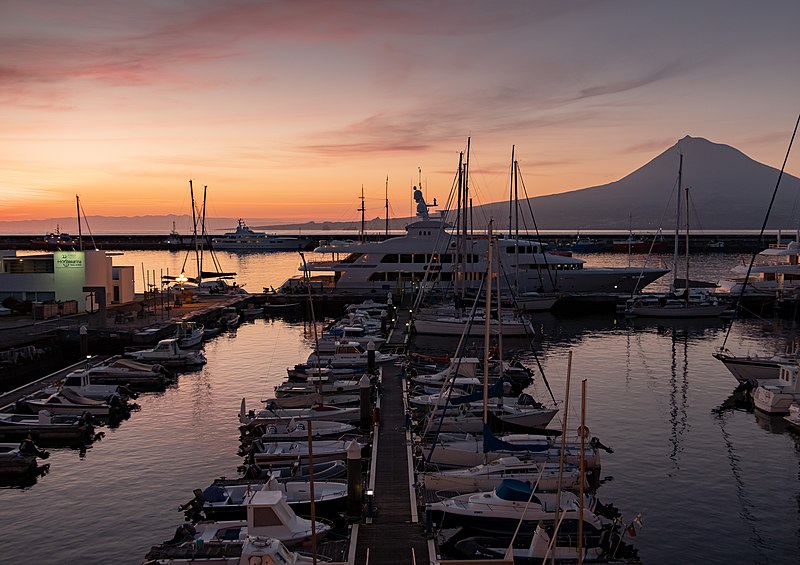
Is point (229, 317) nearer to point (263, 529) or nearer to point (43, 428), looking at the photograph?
point (43, 428)

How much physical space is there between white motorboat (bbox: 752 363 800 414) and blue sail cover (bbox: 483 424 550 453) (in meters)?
13.3

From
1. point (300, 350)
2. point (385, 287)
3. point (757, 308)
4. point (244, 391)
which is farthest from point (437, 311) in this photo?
point (757, 308)

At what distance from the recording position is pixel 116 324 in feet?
153

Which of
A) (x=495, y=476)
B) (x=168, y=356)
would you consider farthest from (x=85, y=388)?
(x=495, y=476)

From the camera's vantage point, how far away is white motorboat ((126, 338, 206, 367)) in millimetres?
39156

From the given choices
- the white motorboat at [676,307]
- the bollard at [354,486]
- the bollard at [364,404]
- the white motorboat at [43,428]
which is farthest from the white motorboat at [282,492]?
the white motorboat at [676,307]

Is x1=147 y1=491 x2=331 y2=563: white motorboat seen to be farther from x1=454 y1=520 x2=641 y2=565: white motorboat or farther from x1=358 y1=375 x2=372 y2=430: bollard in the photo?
x1=358 y1=375 x2=372 y2=430: bollard

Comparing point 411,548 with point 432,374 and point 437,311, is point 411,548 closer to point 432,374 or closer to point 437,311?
point 432,374

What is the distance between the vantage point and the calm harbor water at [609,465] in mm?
18922

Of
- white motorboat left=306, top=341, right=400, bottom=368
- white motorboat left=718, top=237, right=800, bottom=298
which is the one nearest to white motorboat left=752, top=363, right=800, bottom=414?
white motorboat left=306, top=341, right=400, bottom=368

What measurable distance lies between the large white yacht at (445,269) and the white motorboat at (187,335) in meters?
19.9

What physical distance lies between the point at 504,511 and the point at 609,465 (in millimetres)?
7707

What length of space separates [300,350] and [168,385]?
10907 millimetres

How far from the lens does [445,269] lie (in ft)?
212
